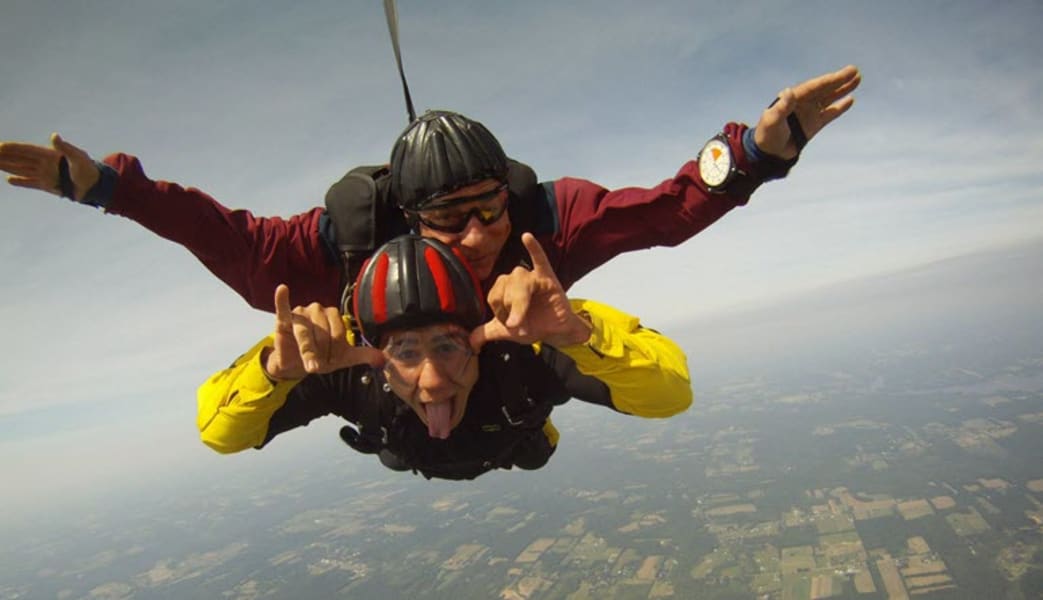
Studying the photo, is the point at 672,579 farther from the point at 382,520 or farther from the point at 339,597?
the point at 382,520

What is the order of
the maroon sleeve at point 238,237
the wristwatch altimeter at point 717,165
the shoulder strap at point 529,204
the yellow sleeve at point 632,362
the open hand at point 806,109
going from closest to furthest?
the open hand at point 806,109, the yellow sleeve at point 632,362, the wristwatch altimeter at point 717,165, the maroon sleeve at point 238,237, the shoulder strap at point 529,204

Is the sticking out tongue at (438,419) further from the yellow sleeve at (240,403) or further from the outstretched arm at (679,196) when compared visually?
the outstretched arm at (679,196)

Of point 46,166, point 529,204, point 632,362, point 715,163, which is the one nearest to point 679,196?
point 715,163

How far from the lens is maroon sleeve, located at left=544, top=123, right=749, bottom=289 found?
7.33ft

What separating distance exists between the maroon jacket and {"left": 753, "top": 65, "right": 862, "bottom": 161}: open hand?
135 mm

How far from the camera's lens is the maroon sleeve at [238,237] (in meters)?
2.17

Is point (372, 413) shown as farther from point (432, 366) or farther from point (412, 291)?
point (412, 291)

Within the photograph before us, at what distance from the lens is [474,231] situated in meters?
2.24

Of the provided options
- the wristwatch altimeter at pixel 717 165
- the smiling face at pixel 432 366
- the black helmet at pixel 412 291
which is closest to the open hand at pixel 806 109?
the wristwatch altimeter at pixel 717 165

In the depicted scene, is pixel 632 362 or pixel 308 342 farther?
pixel 632 362

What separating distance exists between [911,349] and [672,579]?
388 feet

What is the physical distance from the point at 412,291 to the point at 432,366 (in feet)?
0.96

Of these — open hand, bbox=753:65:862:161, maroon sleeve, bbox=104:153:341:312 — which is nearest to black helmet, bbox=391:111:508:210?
maroon sleeve, bbox=104:153:341:312

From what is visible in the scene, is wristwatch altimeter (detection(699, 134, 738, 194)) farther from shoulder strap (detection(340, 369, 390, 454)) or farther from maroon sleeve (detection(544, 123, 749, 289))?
shoulder strap (detection(340, 369, 390, 454))
